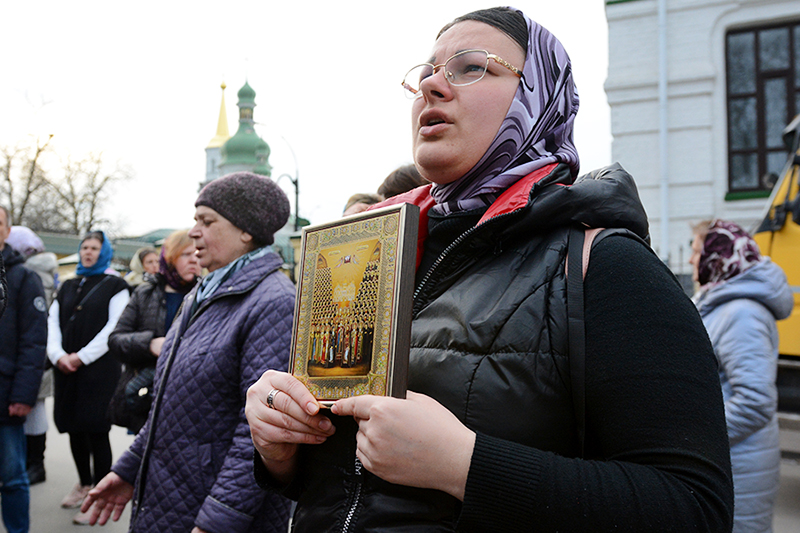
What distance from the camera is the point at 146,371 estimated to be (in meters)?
4.24

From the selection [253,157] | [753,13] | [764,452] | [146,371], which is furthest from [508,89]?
[253,157]

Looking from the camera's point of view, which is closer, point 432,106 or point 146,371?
point 432,106

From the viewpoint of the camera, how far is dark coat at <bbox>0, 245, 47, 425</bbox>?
4371mm

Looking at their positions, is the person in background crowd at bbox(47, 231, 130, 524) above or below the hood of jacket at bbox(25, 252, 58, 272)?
below

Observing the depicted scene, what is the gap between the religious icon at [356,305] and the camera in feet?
3.79

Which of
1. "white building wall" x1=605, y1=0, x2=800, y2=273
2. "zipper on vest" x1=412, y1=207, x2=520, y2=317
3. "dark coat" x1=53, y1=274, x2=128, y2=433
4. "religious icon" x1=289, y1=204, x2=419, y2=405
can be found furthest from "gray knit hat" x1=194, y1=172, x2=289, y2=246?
"white building wall" x1=605, y1=0, x2=800, y2=273

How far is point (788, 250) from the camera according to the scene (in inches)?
255

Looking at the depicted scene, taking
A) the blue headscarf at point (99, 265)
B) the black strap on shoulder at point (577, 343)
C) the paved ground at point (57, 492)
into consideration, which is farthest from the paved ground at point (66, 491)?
the black strap on shoulder at point (577, 343)

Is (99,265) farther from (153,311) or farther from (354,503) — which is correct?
(354,503)

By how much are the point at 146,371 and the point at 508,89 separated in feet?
11.8

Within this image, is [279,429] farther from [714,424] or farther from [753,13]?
[753,13]

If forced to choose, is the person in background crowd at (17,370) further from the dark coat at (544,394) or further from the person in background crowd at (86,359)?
the dark coat at (544,394)

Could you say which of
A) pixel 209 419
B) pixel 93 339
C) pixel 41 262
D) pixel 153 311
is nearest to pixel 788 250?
pixel 153 311

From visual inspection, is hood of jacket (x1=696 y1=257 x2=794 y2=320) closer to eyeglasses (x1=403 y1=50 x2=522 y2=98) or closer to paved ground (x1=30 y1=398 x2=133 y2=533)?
eyeglasses (x1=403 y1=50 x2=522 y2=98)
